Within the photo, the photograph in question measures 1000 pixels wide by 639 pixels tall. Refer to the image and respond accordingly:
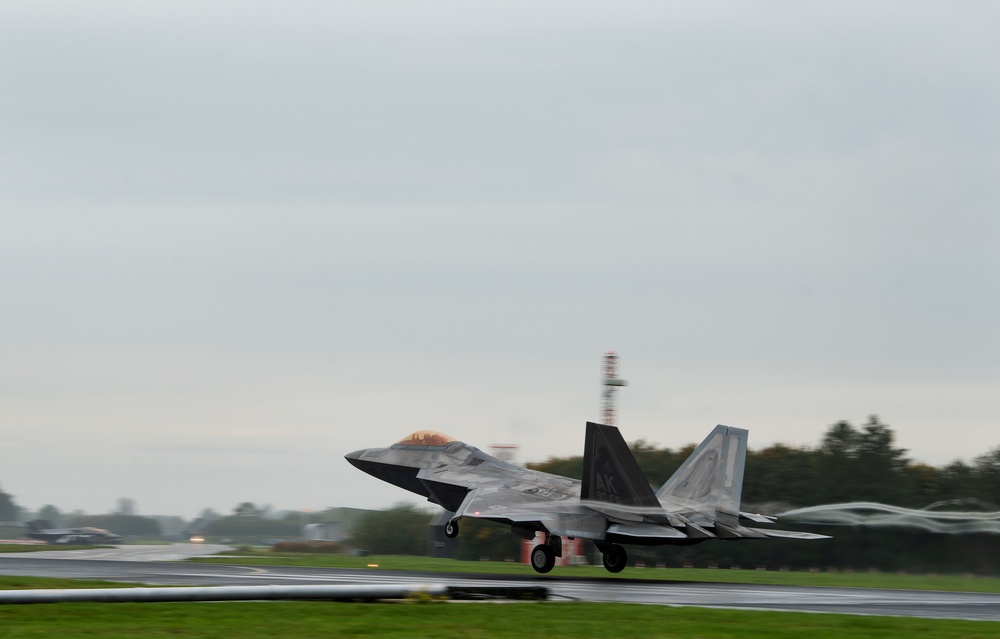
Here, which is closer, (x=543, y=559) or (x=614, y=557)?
(x=543, y=559)

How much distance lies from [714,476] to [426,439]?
979cm

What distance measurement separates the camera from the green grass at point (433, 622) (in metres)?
14.6

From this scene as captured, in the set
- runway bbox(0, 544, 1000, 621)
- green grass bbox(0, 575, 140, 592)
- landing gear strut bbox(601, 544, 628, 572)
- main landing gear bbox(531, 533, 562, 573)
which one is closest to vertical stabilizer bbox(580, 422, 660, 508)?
main landing gear bbox(531, 533, 562, 573)

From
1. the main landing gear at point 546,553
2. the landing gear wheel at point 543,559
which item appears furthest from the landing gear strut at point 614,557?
the landing gear wheel at point 543,559

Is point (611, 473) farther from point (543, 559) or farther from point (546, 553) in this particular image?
point (543, 559)

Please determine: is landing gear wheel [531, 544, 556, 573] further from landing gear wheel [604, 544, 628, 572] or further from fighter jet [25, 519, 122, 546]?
fighter jet [25, 519, 122, 546]

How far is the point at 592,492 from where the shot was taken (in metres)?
31.2

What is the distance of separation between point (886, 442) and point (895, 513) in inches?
670

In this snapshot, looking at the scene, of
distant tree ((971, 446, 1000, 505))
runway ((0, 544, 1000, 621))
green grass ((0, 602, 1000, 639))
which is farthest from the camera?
distant tree ((971, 446, 1000, 505))

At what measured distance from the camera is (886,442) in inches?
2315

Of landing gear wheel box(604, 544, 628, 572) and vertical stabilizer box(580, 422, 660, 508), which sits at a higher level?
vertical stabilizer box(580, 422, 660, 508)

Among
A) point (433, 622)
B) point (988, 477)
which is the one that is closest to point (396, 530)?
point (988, 477)

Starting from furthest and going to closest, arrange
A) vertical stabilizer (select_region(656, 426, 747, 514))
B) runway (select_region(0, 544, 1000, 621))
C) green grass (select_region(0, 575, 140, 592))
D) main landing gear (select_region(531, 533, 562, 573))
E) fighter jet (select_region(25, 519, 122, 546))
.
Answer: fighter jet (select_region(25, 519, 122, 546)), vertical stabilizer (select_region(656, 426, 747, 514)), main landing gear (select_region(531, 533, 562, 573)), runway (select_region(0, 544, 1000, 621)), green grass (select_region(0, 575, 140, 592))

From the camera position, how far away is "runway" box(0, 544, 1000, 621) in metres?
21.8
